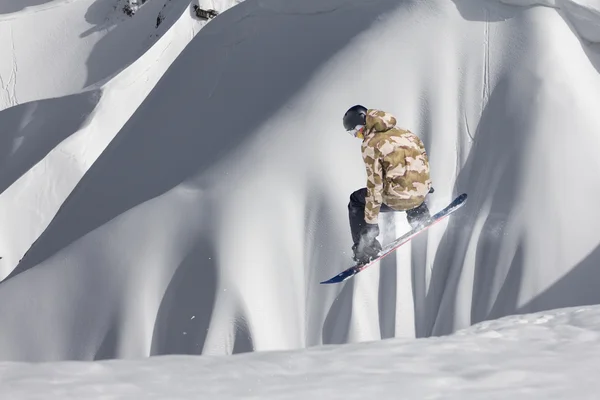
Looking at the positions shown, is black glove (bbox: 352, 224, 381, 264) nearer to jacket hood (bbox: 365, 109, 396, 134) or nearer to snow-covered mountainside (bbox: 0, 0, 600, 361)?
snow-covered mountainside (bbox: 0, 0, 600, 361)

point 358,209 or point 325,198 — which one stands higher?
point 325,198

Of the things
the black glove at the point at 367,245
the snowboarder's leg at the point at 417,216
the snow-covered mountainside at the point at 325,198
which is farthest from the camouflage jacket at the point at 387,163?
the snow-covered mountainside at the point at 325,198

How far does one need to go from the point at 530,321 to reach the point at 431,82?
6513 mm

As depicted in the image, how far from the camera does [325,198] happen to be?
30.1 ft

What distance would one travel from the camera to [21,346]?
30.5 ft

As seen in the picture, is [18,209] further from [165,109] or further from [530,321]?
[530,321]

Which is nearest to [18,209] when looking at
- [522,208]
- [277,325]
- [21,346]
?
[21,346]

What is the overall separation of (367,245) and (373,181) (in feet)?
2.55

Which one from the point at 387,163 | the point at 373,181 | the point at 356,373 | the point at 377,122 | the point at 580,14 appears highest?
the point at 580,14

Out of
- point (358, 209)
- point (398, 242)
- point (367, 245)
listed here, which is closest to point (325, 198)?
point (398, 242)

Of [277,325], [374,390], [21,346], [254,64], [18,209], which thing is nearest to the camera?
[374,390]

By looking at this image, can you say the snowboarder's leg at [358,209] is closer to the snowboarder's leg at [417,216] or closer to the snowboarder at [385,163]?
the snowboarder at [385,163]

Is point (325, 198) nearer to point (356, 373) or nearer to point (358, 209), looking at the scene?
point (358, 209)

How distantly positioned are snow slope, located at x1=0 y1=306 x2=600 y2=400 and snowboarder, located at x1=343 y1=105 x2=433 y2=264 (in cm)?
324
